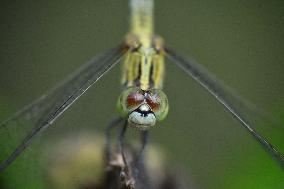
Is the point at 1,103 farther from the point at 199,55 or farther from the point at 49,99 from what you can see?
the point at 199,55

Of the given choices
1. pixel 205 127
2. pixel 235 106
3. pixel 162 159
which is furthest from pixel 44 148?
pixel 205 127

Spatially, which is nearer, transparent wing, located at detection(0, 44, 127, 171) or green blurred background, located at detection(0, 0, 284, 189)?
transparent wing, located at detection(0, 44, 127, 171)

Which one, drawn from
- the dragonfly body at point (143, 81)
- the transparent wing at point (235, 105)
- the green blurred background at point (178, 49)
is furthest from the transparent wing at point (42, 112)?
the green blurred background at point (178, 49)

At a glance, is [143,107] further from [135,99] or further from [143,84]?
[143,84]

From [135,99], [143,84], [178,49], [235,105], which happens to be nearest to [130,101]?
[135,99]

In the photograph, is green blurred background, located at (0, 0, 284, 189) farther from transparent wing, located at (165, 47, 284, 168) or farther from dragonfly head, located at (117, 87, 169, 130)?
dragonfly head, located at (117, 87, 169, 130)

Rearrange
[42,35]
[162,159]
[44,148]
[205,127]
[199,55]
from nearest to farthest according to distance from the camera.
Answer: [44,148], [162,159], [205,127], [199,55], [42,35]

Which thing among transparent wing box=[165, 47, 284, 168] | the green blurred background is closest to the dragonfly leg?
transparent wing box=[165, 47, 284, 168]
